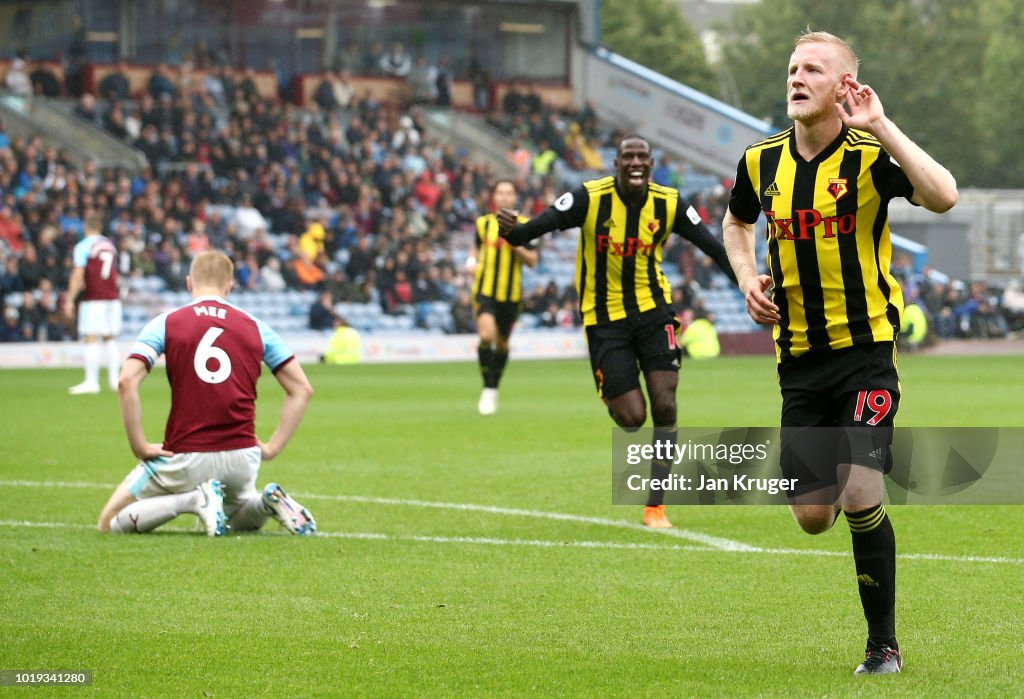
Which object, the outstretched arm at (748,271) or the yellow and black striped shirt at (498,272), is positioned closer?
the outstretched arm at (748,271)

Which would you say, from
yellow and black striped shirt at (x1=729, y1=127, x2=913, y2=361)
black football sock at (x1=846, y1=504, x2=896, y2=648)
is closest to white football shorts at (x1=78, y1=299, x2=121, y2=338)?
yellow and black striped shirt at (x1=729, y1=127, x2=913, y2=361)

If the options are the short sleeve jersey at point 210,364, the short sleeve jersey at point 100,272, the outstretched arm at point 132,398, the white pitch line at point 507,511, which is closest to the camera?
the outstretched arm at point 132,398

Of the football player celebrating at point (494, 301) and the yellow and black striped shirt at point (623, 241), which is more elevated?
the yellow and black striped shirt at point (623, 241)

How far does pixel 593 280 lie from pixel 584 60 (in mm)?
35184

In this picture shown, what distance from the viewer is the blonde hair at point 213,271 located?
8602 millimetres

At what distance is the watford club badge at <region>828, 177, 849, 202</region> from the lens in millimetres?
5711

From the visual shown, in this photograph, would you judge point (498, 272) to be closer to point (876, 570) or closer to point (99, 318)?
point (99, 318)

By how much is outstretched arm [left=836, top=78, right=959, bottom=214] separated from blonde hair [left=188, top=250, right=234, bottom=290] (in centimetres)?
Answer: 413

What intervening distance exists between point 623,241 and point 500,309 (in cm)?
816

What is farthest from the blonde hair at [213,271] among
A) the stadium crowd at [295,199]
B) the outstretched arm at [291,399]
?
the stadium crowd at [295,199]

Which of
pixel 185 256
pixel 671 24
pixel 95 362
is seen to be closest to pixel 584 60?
pixel 185 256

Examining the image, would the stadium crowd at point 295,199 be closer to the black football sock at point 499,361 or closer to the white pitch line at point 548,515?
the black football sock at point 499,361

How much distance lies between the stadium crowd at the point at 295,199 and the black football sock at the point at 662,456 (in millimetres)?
19125

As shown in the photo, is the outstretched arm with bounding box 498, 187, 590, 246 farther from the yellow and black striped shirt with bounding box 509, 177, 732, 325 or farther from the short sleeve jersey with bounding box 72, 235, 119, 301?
the short sleeve jersey with bounding box 72, 235, 119, 301
